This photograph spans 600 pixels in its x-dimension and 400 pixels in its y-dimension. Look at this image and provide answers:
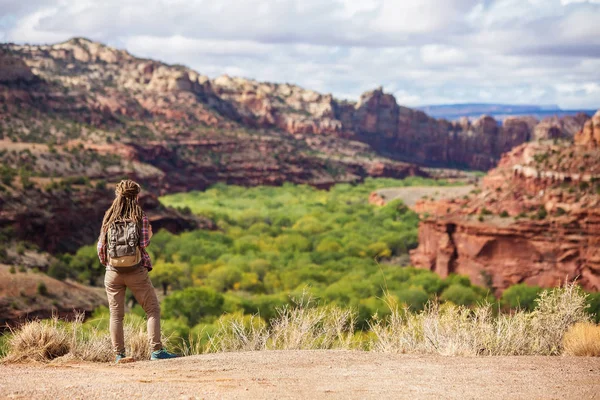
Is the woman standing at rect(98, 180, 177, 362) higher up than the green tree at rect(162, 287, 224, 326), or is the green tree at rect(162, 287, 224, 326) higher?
the woman standing at rect(98, 180, 177, 362)

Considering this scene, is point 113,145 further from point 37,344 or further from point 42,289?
point 37,344

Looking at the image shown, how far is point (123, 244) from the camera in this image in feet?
29.9

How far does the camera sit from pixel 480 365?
8.77m

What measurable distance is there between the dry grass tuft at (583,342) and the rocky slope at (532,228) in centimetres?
2836

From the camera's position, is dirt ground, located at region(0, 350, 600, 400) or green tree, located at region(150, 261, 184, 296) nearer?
dirt ground, located at region(0, 350, 600, 400)

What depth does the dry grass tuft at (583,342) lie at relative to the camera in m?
9.80

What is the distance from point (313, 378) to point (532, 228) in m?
35.9

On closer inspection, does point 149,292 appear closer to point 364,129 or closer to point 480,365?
point 480,365

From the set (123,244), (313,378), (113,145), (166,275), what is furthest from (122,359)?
(113,145)

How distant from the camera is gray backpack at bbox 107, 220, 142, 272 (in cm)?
910

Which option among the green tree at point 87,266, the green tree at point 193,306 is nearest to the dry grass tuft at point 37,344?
the green tree at point 193,306

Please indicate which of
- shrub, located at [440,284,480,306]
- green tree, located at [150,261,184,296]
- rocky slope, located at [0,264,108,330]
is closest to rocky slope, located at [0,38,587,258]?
green tree, located at [150,261,184,296]

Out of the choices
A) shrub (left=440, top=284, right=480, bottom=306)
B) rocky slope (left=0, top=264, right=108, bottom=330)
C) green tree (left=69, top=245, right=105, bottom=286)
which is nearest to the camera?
rocky slope (left=0, top=264, right=108, bottom=330)

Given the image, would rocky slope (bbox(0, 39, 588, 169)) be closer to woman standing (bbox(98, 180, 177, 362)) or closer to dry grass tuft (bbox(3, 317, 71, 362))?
dry grass tuft (bbox(3, 317, 71, 362))
